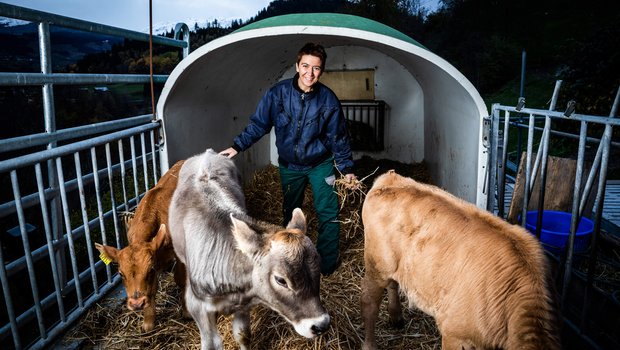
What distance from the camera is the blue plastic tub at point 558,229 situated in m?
4.01

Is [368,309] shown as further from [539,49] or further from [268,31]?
[539,49]

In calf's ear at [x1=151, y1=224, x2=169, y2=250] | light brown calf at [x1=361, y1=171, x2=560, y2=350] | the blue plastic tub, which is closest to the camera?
light brown calf at [x1=361, y1=171, x2=560, y2=350]

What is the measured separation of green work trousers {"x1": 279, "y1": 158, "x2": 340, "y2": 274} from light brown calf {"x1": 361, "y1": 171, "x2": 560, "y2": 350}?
119 cm

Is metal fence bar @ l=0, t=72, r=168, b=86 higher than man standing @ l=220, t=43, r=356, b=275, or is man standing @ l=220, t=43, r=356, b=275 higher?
metal fence bar @ l=0, t=72, r=168, b=86

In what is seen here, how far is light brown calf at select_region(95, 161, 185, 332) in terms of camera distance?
3.11 m

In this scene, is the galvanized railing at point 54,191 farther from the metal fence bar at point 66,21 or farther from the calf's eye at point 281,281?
the calf's eye at point 281,281

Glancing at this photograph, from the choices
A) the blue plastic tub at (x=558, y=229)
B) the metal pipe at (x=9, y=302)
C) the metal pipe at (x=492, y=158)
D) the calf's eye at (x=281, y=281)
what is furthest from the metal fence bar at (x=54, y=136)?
the blue plastic tub at (x=558, y=229)

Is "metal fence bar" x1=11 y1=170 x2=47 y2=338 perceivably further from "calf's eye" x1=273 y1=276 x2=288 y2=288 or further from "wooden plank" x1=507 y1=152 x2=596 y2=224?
"wooden plank" x1=507 y1=152 x2=596 y2=224

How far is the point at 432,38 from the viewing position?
101ft

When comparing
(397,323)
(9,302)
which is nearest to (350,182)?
(397,323)

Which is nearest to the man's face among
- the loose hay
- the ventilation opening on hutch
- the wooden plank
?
the ventilation opening on hutch

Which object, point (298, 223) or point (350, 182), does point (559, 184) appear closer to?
point (350, 182)

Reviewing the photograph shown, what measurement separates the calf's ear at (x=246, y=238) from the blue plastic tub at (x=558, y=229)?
9.19ft

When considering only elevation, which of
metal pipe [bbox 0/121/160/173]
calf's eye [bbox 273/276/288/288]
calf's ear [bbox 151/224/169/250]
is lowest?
calf's eye [bbox 273/276/288/288]
